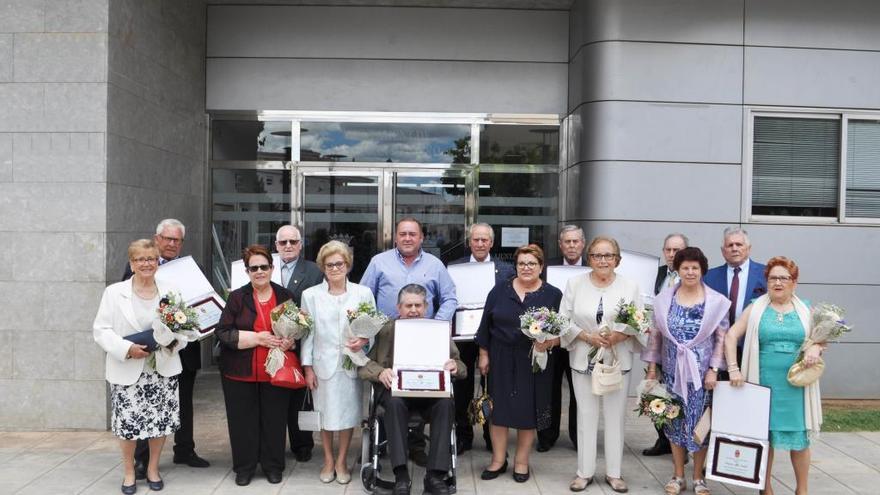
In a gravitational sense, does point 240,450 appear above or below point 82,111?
below

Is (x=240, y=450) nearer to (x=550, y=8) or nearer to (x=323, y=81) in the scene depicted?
(x=323, y=81)

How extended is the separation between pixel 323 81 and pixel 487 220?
2590 millimetres

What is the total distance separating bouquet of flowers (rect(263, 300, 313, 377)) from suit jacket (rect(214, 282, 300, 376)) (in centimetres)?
14

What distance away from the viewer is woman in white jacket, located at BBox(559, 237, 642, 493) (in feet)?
17.2

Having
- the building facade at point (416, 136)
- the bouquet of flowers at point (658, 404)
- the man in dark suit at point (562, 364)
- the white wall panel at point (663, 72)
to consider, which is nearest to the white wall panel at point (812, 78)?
the building facade at point (416, 136)

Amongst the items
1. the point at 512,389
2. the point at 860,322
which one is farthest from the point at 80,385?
the point at 860,322

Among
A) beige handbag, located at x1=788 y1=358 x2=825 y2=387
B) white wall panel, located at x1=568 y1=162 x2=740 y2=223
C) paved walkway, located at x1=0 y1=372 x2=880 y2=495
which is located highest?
white wall panel, located at x1=568 y1=162 x2=740 y2=223

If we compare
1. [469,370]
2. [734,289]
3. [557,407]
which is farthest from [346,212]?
[734,289]

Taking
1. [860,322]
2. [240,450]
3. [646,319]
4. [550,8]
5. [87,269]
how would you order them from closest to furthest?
[646,319] < [240,450] < [87,269] < [860,322] < [550,8]

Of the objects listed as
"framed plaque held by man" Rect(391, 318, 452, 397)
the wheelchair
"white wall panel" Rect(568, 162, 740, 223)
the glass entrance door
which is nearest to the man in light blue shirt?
"framed plaque held by man" Rect(391, 318, 452, 397)

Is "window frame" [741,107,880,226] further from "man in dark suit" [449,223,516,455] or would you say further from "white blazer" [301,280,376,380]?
"white blazer" [301,280,376,380]

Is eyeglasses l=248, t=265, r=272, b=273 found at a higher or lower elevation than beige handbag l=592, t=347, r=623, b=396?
higher

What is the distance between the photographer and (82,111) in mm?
6777

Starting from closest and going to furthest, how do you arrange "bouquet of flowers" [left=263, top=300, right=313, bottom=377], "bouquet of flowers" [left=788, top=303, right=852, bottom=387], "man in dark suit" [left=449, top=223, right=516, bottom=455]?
"bouquet of flowers" [left=788, top=303, right=852, bottom=387] < "bouquet of flowers" [left=263, top=300, right=313, bottom=377] < "man in dark suit" [left=449, top=223, right=516, bottom=455]
